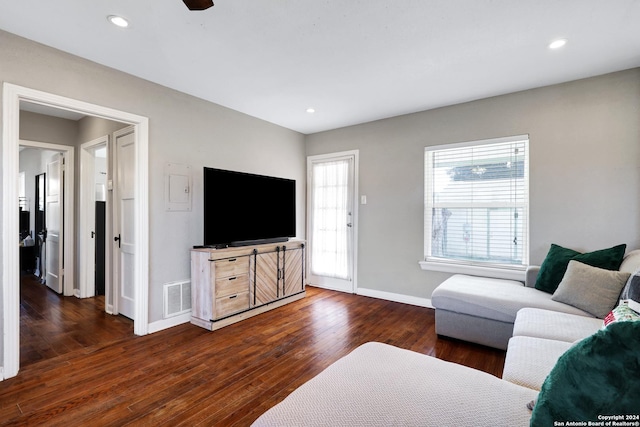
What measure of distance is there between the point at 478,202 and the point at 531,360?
7.72 feet

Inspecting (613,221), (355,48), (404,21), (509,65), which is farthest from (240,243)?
(613,221)

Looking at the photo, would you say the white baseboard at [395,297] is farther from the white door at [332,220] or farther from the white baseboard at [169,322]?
the white baseboard at [169,322]

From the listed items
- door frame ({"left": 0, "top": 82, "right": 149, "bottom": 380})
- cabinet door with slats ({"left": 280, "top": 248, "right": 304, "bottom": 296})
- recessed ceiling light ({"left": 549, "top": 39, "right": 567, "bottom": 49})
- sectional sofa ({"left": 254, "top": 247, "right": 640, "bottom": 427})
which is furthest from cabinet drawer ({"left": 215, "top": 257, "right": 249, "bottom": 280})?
recessed ceiling light ({"left": 549, "top": 39, "right": 567, "bottom": 49})

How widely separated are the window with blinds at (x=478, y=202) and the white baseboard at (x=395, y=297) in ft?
1.87

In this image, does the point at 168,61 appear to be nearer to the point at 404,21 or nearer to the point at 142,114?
the point at 142,114

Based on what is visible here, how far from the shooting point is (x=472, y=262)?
357 cm

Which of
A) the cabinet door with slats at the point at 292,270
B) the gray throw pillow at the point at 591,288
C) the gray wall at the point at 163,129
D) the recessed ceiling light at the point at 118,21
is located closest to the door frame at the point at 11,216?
the gray wall at the point at 163,129

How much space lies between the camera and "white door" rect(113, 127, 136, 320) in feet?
10.9

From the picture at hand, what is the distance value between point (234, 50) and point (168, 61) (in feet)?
2.16

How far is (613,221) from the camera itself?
2822 millimetres

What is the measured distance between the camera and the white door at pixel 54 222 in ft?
14.2

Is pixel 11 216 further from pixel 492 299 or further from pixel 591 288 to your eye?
pixel 591 288

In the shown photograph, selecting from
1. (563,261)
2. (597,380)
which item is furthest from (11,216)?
(563,261)

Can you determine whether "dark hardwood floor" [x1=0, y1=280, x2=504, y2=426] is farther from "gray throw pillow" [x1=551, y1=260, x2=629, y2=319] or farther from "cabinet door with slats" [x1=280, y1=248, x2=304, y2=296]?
"gray throw pillow" [x1=551, y1=260, x2=629, y2=319]
